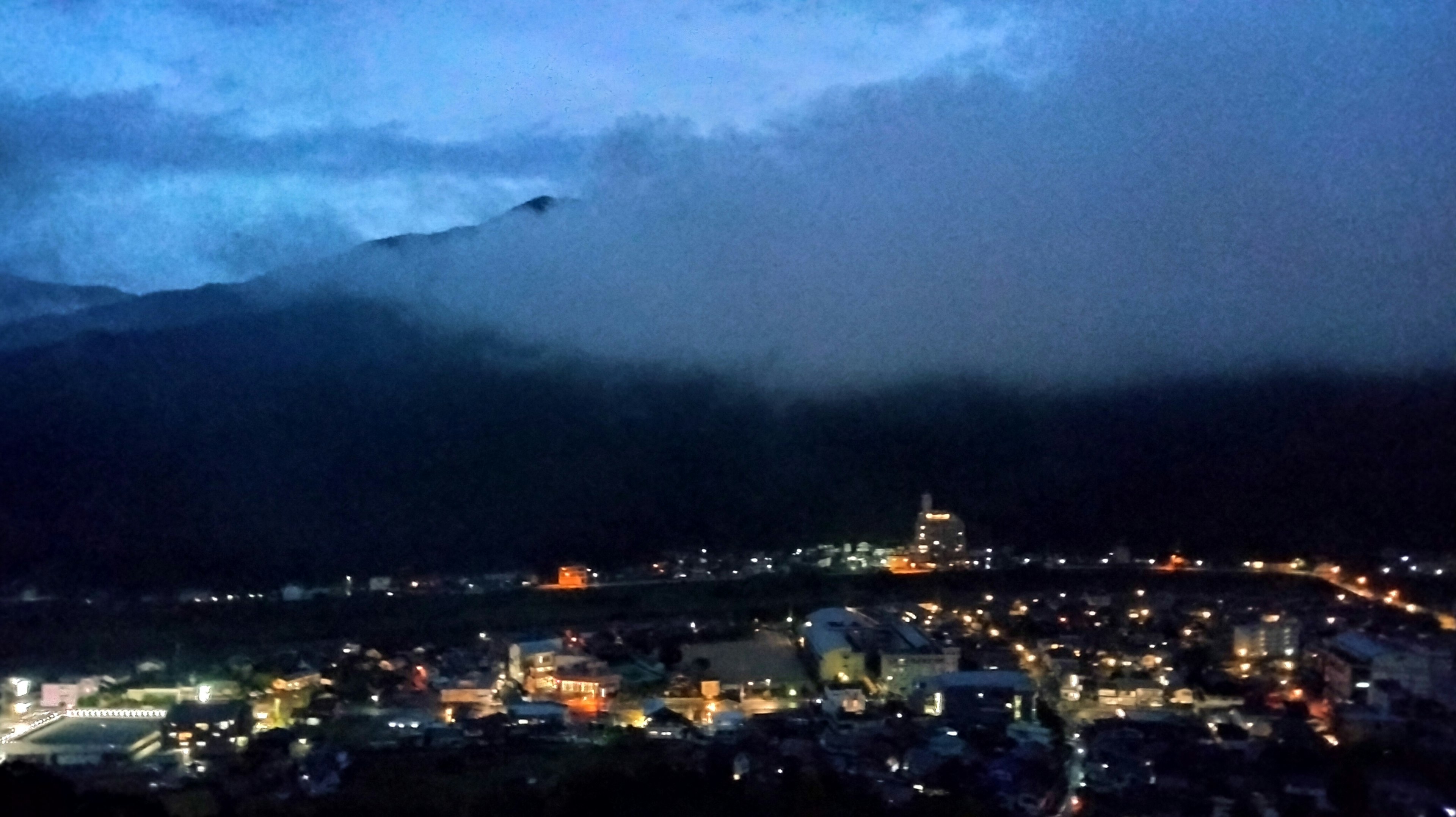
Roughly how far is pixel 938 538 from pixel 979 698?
19.9 feet

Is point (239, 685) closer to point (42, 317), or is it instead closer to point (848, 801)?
point (848, 801)

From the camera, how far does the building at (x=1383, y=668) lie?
6.68m

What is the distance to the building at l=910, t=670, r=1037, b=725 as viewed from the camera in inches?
282

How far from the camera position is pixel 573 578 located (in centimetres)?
1212

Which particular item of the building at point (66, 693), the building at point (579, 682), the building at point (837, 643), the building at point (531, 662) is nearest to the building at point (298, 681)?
the building at point (66, 693)

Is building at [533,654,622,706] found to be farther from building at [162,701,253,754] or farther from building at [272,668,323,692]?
building at [162,701,253,754]

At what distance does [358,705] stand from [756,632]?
3.52 meters

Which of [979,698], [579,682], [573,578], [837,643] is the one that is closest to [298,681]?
[579,682]

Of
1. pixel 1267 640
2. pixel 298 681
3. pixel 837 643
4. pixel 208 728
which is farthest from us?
pixel 837 643

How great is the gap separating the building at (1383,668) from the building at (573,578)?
257 inches

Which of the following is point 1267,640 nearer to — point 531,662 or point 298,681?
point 531,662

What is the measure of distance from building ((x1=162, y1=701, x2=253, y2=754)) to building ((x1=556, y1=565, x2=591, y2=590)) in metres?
4.70

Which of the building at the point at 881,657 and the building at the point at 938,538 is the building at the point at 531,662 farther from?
the building at the point at 938,538

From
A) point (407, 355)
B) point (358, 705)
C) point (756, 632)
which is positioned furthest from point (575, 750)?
point (407, 355)
